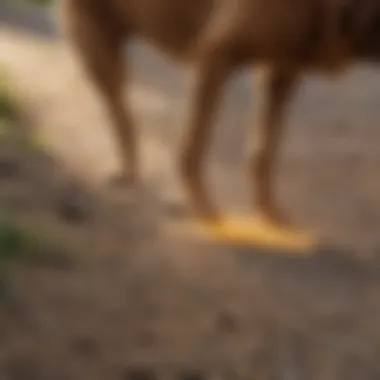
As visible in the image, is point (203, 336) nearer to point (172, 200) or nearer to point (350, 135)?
point (172, 200)

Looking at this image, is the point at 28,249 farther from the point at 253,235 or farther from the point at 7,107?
the point at 7,107

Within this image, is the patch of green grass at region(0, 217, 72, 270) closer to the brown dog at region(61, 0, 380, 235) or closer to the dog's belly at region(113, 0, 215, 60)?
the brown dog at region(61, 0, 380, 235)

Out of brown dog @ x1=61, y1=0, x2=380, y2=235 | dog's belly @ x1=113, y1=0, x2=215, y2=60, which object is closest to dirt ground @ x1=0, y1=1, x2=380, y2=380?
brown dog @ x1=61, y1=0, x2=380, y2=235

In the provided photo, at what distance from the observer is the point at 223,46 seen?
7.88ft

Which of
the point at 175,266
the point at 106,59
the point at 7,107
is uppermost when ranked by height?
the point at 106,59

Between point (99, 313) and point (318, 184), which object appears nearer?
point (99, 313)

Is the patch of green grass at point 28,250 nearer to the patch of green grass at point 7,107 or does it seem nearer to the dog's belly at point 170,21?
the dog's belly at point 170,21

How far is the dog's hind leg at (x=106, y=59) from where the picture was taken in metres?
2.95

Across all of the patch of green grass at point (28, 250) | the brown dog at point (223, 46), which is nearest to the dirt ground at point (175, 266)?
the patch of green grass at point (28, 250)

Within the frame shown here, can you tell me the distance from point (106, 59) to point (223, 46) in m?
0.67

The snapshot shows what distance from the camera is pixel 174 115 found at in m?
3.82

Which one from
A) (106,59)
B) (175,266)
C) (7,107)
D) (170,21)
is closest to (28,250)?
(175,266)

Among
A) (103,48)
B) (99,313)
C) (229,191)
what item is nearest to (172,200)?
(229,191)

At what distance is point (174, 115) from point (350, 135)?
647mm
